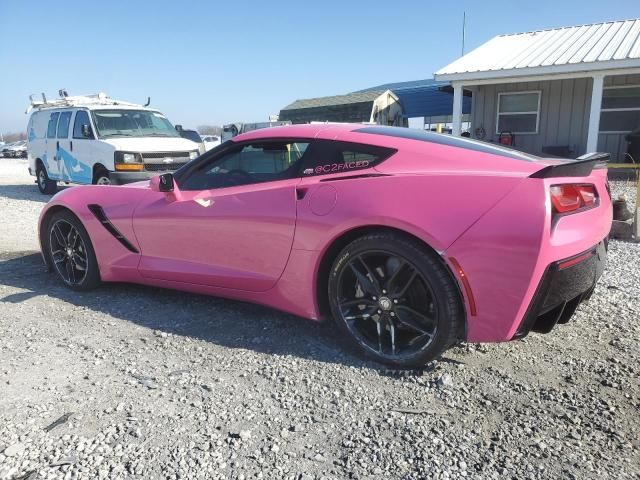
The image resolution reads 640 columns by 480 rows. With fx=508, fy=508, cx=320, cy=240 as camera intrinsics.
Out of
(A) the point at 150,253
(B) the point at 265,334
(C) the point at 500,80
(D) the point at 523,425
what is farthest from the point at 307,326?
(C) the point at 500,80

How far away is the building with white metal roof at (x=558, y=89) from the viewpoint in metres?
11.8

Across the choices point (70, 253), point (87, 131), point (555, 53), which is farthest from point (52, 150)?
point (555, 53)

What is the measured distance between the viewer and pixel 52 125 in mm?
11688

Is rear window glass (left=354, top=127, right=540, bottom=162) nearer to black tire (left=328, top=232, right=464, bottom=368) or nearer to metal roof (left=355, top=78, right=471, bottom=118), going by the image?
black tire (left=328, top=232, right=464, bottom=368)

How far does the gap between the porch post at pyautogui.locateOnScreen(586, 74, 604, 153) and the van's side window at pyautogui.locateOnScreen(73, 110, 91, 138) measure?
36.5ft

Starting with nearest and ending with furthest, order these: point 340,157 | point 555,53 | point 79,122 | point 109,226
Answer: point 340,157
point 109,226
point 79,122
point 555,53

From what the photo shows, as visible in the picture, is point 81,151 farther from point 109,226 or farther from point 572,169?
point 572,169

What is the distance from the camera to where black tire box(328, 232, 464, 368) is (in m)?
2.69

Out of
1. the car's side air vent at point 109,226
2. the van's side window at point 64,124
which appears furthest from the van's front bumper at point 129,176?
the car's side air vent at point 109,226

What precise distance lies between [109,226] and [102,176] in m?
6.53

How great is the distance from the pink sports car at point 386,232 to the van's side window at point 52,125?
9.22m

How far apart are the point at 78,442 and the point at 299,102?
29.6 metres

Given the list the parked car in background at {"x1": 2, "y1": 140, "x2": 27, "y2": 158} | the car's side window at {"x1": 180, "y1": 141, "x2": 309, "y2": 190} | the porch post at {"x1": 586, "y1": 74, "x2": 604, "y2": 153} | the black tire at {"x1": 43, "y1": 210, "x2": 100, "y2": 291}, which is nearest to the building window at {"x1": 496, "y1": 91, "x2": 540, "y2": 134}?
the porch post at {"x1": 586, "y1": 74, "x2": 604, "y2": 153}

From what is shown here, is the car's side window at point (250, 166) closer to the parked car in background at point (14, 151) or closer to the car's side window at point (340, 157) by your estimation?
the car's side window at point (340, 157)
